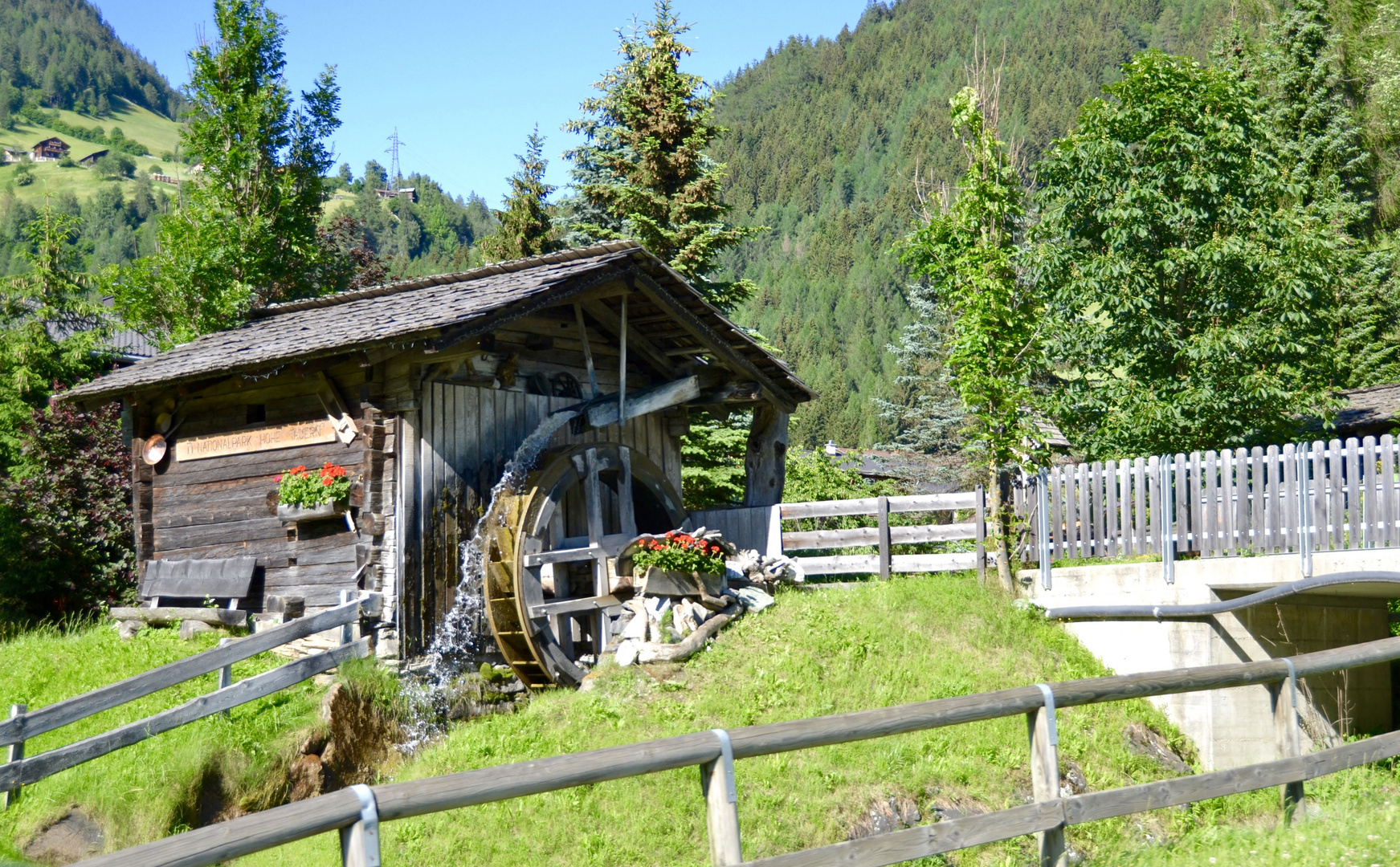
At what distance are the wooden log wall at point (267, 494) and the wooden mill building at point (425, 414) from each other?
0.02 metres

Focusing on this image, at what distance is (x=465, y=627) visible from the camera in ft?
37.8

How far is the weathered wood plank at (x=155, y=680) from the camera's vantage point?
27.7ft

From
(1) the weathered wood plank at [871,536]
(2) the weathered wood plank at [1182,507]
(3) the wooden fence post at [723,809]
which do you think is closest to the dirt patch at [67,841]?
(3) the wooden fence post at [723,809]

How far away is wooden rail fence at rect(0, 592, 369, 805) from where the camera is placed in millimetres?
8430

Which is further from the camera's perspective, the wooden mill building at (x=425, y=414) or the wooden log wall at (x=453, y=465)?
the wooden log wall at (x=453, y=465)

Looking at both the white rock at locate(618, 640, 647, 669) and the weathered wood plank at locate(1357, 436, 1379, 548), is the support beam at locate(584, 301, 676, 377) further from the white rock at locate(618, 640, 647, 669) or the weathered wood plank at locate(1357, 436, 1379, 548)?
the weathered wood plank at locate(1357, 436, 1379, 548)

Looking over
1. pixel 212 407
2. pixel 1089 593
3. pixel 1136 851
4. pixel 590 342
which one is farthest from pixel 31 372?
pixel 1136 851

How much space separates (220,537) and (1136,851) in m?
10.2

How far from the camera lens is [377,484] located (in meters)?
11.1

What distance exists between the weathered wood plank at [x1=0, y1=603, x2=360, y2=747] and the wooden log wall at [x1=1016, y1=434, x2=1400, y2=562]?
7790 mm

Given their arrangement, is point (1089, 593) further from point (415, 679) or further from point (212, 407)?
point (212, 407)

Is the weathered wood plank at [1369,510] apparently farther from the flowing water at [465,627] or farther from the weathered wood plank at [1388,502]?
the flowing water at [465,627]

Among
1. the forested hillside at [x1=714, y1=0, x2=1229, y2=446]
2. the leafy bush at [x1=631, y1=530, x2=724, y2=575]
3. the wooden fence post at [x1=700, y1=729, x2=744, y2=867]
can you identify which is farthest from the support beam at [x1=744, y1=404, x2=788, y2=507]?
the forested hillside at [x1=714, y1=0, x2=1229, y2=446]

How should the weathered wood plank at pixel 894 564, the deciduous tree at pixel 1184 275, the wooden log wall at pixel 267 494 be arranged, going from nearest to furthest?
the wooden log wall at pixel 267 494, the weathered wood plank at pixel 894 564, the deciduous tree at pixel 1184 275
